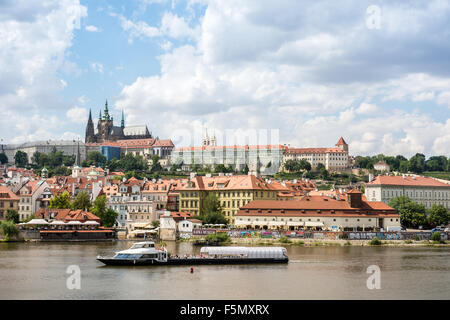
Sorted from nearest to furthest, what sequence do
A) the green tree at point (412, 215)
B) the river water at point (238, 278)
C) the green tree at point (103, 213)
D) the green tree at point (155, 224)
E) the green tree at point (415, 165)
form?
the river water at point (238, 278), the green tree at point (412, 215), the green tree at point (155, 224), the green tree at point (103, 213), the green tree at point (415, 165)

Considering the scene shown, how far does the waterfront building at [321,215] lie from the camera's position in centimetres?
7806

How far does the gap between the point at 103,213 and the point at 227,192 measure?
16.7 m

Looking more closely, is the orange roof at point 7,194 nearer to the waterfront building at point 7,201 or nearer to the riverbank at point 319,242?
the waterfront building at point 7,201

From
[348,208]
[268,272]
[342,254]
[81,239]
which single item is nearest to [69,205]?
[81,239]

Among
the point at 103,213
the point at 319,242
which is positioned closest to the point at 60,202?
the point at 103,213

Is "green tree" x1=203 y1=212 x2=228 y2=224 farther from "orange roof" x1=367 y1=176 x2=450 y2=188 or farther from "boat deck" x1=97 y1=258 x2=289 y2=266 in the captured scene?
"boat deck" x1=97 y1=258 x2=289 y2=266

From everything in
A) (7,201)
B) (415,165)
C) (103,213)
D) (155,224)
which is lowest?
(155,224)

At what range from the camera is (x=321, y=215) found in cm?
7856

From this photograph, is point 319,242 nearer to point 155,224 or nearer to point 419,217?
point 419,217

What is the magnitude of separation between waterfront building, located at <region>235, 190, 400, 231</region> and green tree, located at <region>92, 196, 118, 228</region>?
17.5 meters

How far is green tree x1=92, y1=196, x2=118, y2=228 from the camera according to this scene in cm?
8825

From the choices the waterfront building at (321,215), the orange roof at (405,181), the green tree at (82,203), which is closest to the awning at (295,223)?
the waterfront building at (321,215)

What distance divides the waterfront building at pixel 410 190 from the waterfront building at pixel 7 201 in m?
49.1

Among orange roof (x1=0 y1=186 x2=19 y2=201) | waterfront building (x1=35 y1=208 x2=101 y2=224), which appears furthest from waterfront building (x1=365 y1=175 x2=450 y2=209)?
orange roof (x1=0 y1=186 x2=19 y2=201)
